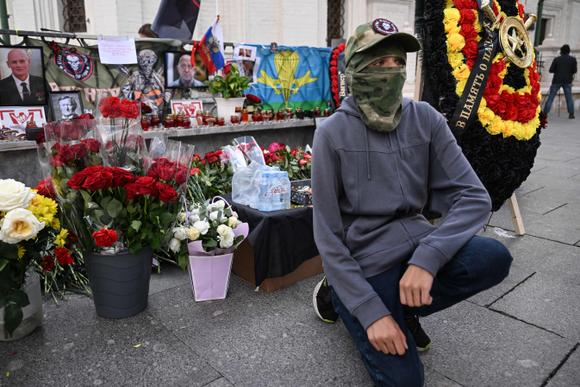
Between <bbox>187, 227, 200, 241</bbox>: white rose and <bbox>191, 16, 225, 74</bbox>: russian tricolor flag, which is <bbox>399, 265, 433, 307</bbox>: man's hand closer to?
<bbox>187, 227, 200, 241</bbox>: white rose

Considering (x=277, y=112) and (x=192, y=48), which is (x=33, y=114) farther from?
(x=277, y=112)

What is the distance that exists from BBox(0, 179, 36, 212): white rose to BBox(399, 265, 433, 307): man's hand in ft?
5.80

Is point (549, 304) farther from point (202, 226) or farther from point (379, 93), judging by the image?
point (202, 226)

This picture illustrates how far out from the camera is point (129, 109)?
106 inches

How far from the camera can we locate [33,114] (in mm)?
4168

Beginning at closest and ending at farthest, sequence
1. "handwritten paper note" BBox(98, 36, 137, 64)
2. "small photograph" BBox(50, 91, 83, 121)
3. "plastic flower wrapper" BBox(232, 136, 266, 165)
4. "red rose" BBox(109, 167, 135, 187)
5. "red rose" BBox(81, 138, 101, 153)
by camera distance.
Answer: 1. "red rose" BBox(109, 167, 135, 187)
2. "red rose" BBox(81, 138, 101, 153)
3. "plastic flower wrapper" BBox(232, 136, 266, 165)
4. "small photograph" BBox(50, 91, 83, 121)
5. "handwritten paper note" BBox(98, 36, 137, 64)

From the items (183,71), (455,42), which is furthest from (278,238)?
(183,71)

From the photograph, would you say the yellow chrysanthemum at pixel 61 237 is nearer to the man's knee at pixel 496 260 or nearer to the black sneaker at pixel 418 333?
the black sneaker at pixel 418 333

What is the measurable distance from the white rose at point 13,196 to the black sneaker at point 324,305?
1563mm

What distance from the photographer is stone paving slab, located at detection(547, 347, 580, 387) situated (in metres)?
2.18

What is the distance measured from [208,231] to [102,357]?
925 millimetres

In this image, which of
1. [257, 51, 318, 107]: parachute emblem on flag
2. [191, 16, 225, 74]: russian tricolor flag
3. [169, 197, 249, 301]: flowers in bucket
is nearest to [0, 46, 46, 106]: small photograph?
[191, 16, 225, 74]: russian tricolor flag

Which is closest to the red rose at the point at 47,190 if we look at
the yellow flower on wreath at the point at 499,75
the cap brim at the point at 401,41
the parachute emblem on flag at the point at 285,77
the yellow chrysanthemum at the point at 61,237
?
the yellow chrysanthemum at the point at 61,237

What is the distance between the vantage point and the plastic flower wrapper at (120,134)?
8.81 ft
